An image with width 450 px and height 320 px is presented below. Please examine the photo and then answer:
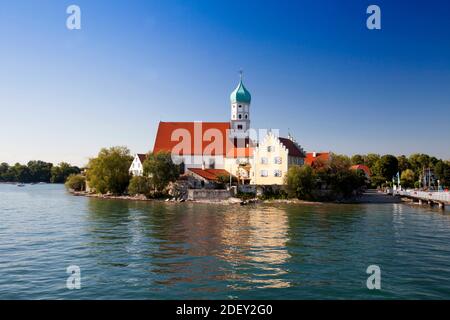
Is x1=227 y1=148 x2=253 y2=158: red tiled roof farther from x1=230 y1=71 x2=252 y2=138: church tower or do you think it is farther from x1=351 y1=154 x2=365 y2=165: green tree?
x1=351 y1=154 x2=365 y2=165: green tree

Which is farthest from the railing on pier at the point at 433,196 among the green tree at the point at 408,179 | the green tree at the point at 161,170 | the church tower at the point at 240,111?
the green tree at the point at 161,170

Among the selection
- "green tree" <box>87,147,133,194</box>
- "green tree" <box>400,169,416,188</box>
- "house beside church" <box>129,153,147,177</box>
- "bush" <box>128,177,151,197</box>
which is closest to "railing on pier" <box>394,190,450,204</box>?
"green tree" <box>400,169,416,188</box>

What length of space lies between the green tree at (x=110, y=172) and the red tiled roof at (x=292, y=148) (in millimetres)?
37305

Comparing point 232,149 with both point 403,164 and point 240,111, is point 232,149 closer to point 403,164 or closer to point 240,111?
point 240,111

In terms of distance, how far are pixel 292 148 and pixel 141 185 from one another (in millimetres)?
33146

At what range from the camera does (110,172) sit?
9256cm

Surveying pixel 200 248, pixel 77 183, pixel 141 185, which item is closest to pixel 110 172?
pixel 141 185

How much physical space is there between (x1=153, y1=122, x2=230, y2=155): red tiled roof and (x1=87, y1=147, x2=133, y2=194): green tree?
881cm

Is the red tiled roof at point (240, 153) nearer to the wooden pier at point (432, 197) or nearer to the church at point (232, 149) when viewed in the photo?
the church at point (232, 149)

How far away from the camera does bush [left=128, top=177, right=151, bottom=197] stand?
278ft

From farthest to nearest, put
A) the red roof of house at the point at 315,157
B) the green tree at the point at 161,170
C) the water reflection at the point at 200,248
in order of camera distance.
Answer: the red roof of house at the point at 315,157
the green tree at the point at 161,170
the water reflection at the point at 200,248

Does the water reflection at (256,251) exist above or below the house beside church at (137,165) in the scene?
below

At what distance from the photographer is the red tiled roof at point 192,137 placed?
319 feet
